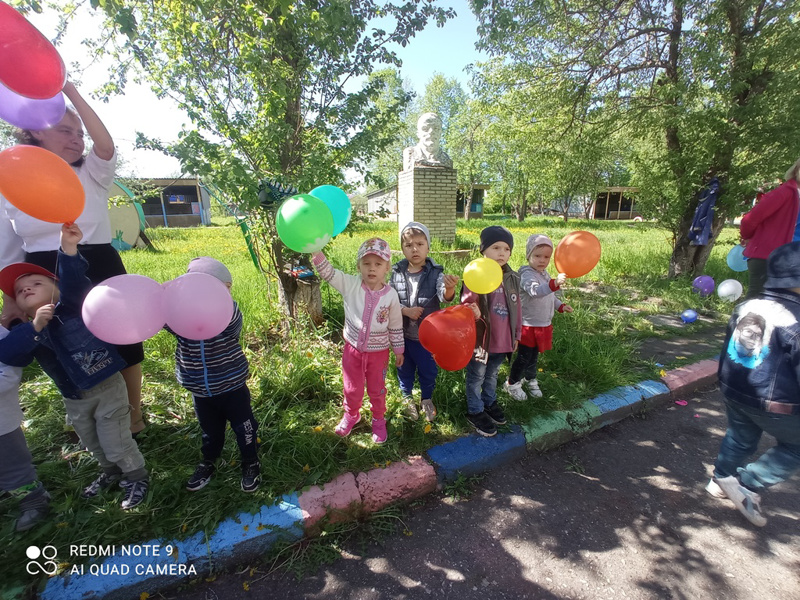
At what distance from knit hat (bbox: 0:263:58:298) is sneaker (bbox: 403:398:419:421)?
218 centimetres

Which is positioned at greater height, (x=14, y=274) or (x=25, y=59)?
(x=25, y=59)

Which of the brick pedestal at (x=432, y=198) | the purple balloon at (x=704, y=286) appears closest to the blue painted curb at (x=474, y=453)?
the purple balloon at (x=704, y=286)

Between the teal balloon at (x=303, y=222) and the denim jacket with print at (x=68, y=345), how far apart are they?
91cm

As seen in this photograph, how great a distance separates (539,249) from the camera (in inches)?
108

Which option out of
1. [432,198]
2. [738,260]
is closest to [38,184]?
[738,260]

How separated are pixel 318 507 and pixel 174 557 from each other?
687 millimetres

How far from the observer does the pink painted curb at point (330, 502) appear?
6.41 feet

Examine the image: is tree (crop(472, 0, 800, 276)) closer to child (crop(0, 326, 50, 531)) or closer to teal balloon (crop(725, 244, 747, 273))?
teal balloon (crop(725, 244, 747, 273))

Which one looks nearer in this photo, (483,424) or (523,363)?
(483,424)

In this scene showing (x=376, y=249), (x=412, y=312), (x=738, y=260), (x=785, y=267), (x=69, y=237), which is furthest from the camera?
(x=738, y=260)

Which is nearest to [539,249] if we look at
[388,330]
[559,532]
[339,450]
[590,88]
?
[388,330]

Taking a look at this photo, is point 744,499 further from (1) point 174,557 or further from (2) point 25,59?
(2) point 25,59

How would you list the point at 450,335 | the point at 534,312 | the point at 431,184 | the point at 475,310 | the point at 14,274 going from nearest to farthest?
the point at 14,274 < the point at 450,335 < the point at 475,310 < the point at 534,312 < the point at 431,184

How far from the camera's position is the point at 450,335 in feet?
6.75
